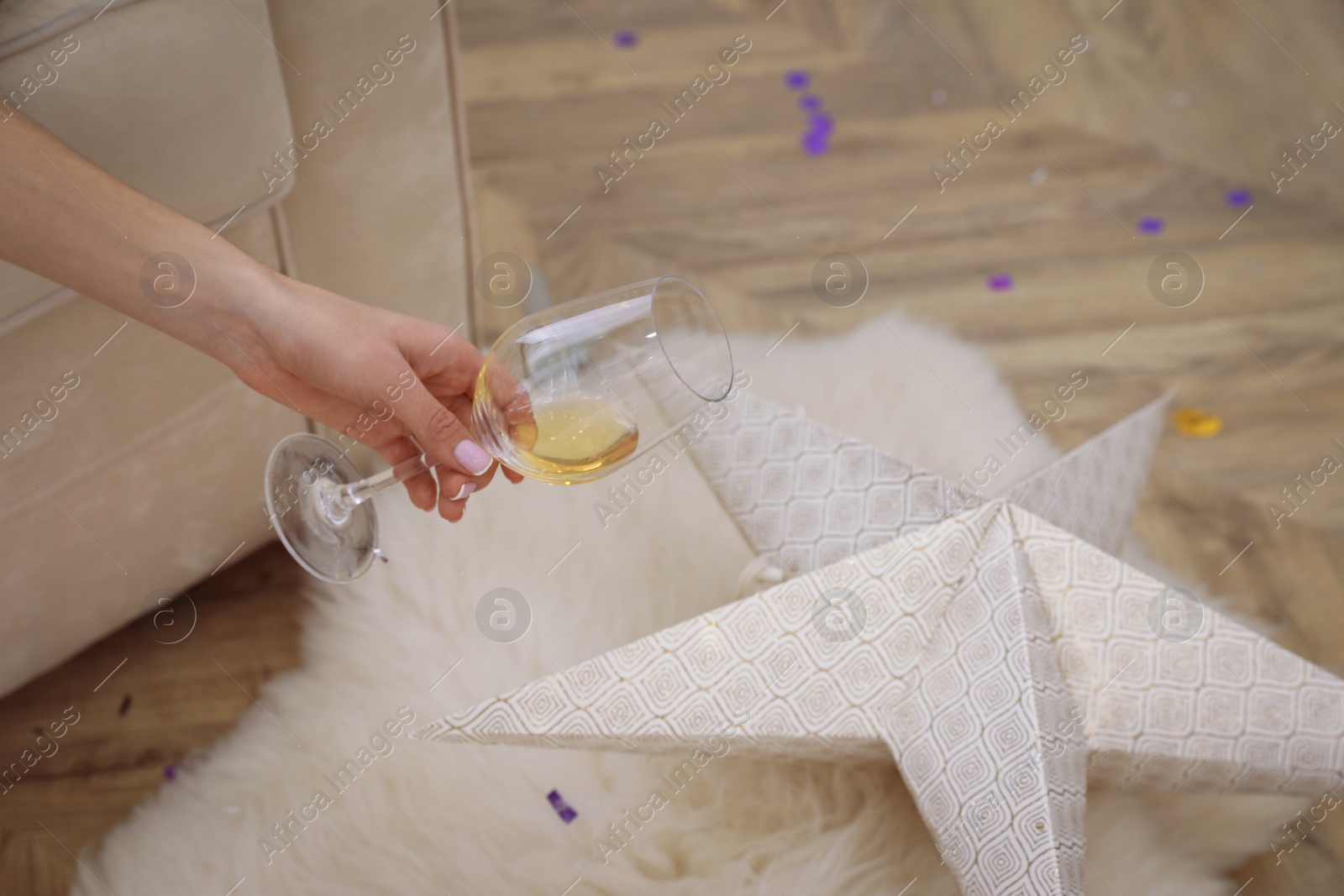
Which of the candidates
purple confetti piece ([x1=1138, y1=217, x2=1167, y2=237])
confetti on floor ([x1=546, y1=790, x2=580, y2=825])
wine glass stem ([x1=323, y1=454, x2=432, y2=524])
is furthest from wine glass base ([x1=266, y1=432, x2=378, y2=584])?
purple confetti piece ([x1=1138, y1=217, x2=1167, y2=237])

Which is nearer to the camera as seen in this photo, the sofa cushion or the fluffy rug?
the sofa cushion

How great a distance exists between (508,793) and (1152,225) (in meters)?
1.22

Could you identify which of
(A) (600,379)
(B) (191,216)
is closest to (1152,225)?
(A) (600,379)

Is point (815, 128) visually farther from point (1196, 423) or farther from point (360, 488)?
point (360, 488)

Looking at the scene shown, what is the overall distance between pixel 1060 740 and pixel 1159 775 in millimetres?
135

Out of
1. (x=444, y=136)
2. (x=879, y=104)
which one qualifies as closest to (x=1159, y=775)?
(x=444, y=136)

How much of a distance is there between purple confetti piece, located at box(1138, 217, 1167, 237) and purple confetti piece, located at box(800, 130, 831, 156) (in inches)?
18.8

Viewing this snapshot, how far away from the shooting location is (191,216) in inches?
33.5

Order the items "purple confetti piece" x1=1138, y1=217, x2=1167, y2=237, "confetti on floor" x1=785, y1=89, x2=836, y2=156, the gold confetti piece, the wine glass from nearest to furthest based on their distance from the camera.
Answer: the wine glass, the gold confetti piece, "purple confetti piece" x1=1138, y1=217, x2=1167, y2=237, "confetti on floor" x1=785, y1=89, x2=836, y2=156

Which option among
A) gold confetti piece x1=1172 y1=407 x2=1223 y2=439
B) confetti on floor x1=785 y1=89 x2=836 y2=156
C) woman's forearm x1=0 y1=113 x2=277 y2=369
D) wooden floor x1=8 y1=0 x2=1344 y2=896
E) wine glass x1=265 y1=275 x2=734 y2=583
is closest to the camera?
wine glass x1=265 y1=275 x2=734 y2=583

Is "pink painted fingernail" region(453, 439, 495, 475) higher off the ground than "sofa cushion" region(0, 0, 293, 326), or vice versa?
"sofa cushion" region(0, 0, 293, 326)

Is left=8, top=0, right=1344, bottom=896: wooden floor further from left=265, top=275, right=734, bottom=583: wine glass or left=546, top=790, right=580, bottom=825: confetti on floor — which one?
left=265, top=275, right=734, bottom=583: wine glass

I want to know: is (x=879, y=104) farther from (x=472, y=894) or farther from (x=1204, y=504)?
(x=472, y=894)

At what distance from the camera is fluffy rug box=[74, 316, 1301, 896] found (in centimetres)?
86
